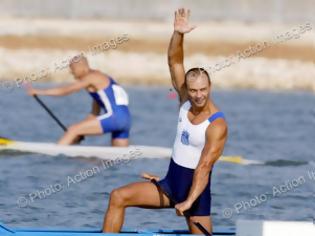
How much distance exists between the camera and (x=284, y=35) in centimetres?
4544

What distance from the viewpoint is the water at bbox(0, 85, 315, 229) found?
16391 mm

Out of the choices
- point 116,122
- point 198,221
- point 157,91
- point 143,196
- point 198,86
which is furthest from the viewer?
point 157,91

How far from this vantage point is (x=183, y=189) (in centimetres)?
1229

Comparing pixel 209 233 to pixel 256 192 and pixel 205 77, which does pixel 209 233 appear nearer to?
pixel 205 77

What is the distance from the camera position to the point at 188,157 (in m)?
12.3

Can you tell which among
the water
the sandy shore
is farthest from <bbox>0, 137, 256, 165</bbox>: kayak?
the sandy shore

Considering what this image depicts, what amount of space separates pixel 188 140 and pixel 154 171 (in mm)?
8321

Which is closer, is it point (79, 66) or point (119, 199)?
point (119, 199)

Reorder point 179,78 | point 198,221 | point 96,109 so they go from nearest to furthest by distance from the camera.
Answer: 1. point 198,221
2. point 179,78
3. point 96,109

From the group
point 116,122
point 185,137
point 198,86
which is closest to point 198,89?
point 198,86

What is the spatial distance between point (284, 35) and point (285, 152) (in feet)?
70.1

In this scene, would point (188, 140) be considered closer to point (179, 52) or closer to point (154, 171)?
point (179, 52)

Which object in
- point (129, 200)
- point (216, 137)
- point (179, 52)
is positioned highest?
point (179, 52)

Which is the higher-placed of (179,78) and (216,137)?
(179,78)
